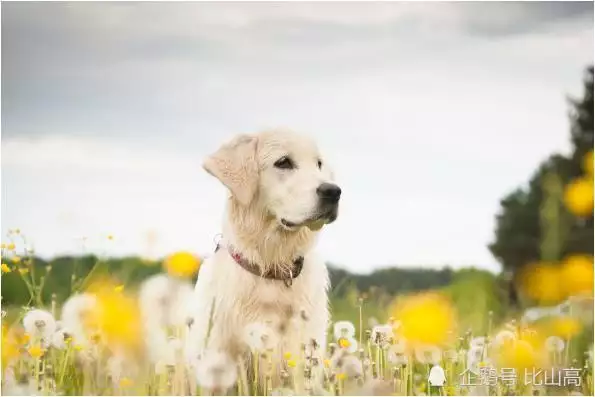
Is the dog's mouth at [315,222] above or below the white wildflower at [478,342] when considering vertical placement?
above

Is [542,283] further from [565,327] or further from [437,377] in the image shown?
[437,377]

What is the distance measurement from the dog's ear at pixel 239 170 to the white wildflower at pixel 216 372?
0.89 meters

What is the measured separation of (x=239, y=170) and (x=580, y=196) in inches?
105

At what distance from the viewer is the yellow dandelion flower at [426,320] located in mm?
4422

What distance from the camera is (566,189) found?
577 centimetres

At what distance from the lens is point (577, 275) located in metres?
5.37

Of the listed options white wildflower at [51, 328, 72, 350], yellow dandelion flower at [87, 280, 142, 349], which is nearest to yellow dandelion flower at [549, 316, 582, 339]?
yellow dandelion flower at [87, 280, 142, 349]

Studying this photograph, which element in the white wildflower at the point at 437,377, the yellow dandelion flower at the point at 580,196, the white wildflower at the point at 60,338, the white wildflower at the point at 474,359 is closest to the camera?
the white wildflower at the point at 60,338

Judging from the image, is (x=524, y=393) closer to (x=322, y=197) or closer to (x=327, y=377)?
(x=327, y=377)

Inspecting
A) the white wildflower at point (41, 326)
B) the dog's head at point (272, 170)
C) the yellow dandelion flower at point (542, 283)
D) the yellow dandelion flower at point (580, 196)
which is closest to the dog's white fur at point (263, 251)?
the dog's head at point (272, 170)

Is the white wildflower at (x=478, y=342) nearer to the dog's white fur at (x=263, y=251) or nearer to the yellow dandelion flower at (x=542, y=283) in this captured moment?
the yellow dandelion flower at (x=542, y=283)

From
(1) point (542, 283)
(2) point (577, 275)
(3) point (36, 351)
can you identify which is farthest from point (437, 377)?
(3) point (36, 351)

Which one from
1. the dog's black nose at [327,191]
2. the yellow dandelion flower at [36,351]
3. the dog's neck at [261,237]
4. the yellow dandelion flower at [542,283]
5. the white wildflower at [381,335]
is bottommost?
the yellow dandelion flower at [36,351]

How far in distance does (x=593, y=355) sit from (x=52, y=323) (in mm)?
3419
